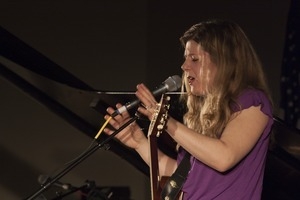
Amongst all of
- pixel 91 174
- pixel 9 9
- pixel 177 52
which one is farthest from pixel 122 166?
pixel 9 9

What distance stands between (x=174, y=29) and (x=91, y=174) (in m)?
1.12

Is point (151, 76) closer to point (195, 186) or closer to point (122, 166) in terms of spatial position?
point (122, 166)

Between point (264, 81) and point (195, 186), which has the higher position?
point (264, 81)

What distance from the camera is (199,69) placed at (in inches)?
59.6

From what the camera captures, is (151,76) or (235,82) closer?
(235,82)

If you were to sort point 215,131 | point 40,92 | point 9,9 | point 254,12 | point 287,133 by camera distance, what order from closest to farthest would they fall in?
1. point 215,131
2. point 287,133
3. point 40,92
4. point 9,9
5. point 254,12

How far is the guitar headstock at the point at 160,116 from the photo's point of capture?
1.33 metres

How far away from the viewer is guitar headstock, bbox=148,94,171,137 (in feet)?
4.35

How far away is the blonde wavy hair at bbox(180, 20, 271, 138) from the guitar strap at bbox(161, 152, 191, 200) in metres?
0.14

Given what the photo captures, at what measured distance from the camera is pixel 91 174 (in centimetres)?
339

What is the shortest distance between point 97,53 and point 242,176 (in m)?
2.11

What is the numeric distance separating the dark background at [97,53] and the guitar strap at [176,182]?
5.92ft

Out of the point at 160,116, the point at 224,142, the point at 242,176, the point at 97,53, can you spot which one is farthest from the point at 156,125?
the point at 97,53

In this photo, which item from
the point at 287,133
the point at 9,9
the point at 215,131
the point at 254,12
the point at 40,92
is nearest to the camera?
the point at 215,131
